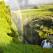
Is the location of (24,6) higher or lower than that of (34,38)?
higher

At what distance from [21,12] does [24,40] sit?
0.24 meters

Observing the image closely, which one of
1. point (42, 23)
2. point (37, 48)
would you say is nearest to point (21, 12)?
point (42, 23)

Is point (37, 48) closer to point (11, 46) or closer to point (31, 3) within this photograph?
point (11, 46)

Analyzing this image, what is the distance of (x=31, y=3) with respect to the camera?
1.29m

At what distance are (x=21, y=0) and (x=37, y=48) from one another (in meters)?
0.42

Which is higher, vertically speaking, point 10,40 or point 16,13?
point 16,13

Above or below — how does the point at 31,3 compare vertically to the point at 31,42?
above

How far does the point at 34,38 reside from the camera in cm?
129

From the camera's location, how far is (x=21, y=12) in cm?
130

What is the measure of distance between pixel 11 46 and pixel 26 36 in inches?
6.0

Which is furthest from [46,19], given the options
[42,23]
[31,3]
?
[31,3]

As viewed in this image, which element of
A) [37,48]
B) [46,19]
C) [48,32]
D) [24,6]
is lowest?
[37,48]

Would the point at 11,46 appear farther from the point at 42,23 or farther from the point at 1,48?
the point at 42,23

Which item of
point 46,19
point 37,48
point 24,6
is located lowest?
point 37,48
